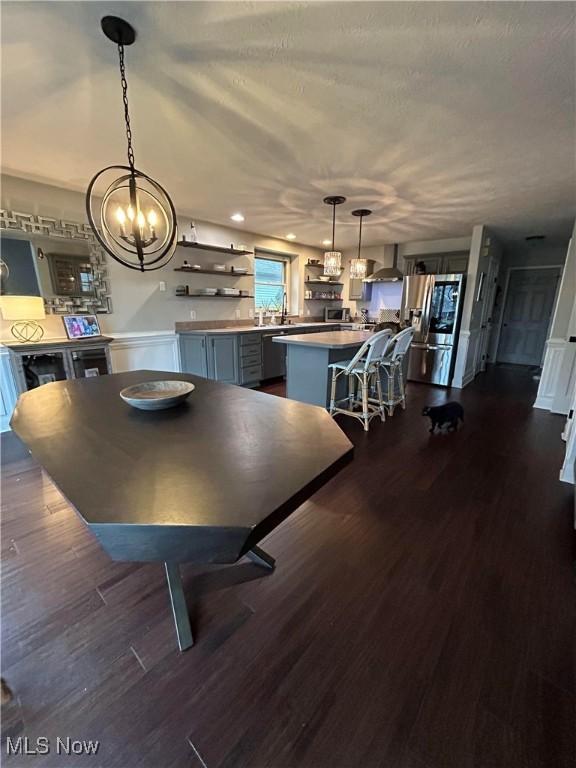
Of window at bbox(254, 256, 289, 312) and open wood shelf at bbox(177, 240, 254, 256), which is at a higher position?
open wood shelf at bbox(177, 240, 254, 256)

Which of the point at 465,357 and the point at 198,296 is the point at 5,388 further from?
the point at 465,357

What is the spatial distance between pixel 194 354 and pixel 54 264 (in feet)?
5.80

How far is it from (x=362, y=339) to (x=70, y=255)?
3.22 m

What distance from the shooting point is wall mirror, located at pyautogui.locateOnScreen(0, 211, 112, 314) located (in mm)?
2980

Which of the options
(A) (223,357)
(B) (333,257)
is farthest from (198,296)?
(B) (333,257)

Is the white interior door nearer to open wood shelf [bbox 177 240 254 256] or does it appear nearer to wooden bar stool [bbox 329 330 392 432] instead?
wooden bar stool [bbox 329 330 392 432]

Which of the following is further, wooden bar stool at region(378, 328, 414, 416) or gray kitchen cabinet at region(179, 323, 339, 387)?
gray kitchen cabinet at region(179, 323, 339, 387)

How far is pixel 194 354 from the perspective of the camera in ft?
14.2

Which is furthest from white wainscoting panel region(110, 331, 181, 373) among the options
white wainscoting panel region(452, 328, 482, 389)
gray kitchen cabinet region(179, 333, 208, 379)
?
white wainscoting panel region(452, 328, 482, 389)

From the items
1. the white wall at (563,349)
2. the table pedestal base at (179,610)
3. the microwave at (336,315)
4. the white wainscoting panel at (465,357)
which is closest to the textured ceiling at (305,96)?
the white wall at (563,349)

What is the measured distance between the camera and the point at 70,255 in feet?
10.9

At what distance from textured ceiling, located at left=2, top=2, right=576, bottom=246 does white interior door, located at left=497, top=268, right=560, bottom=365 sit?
12.9 ft

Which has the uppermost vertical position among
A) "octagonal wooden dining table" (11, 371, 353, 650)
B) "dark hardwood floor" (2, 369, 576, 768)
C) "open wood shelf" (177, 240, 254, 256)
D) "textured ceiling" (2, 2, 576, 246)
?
"textured ceiling" (2, 2, 576, 246)

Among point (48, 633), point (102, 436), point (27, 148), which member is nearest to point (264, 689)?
point (48, 633)
